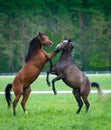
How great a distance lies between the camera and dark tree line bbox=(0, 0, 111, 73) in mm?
72500

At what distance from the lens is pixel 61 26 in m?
78.9

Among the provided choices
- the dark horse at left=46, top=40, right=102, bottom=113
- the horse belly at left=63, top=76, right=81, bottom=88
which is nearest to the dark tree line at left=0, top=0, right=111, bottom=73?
the dark horse at left=46, top=40, right=102, bottom=113

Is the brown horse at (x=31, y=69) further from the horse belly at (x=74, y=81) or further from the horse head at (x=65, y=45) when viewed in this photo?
the horse belly at (x=74, y=81)

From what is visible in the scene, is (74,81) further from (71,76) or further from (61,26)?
(61,26)

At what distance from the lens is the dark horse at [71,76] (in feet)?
37.4

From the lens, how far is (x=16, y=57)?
73.0m

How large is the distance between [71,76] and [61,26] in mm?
67675

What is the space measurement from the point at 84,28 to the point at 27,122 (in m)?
72.7

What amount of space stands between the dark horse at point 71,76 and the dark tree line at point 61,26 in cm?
5604

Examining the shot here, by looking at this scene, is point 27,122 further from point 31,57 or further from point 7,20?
point 7,20

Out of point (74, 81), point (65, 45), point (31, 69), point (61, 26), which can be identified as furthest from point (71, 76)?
point (61, 26)

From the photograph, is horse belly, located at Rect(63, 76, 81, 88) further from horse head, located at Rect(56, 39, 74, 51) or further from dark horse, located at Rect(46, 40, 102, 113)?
horse head, located at Rect(56, 39, 74, 51)

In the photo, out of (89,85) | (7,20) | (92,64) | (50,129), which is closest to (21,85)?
(89,85)

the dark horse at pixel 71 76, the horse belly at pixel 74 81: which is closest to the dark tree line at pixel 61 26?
the dark horse at pixel 71 76
